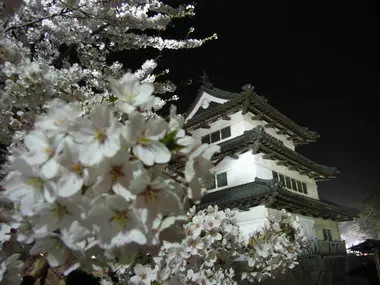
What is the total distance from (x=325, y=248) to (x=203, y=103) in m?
12.7

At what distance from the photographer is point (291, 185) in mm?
18578

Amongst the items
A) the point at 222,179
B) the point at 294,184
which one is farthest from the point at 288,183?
the point at 222,179

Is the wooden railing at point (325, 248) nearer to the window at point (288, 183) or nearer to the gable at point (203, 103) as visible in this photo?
the window at point (288, 183)

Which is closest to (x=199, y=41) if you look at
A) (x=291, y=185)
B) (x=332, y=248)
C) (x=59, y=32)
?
(x=59, y=32)

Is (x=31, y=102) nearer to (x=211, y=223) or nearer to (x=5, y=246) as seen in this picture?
(x=5, y=246)

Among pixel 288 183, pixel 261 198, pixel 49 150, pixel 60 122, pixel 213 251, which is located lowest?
pixel 213 251

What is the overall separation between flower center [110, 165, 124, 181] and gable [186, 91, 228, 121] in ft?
61.1

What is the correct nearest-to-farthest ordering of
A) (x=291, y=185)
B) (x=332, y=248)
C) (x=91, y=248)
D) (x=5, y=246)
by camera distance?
(x=91, y=248)
(x=5, y=246)
(x=332, y=248)
(x=291, y=185)

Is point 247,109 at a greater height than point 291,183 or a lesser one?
greater

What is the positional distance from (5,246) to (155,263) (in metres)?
2.29

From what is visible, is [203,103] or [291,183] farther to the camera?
[203,103]

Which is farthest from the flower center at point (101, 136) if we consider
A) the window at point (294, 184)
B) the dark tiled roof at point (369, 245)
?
the window at point (294, 184)

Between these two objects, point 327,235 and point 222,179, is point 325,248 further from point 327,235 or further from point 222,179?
point 222,179

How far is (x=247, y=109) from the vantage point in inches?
676
